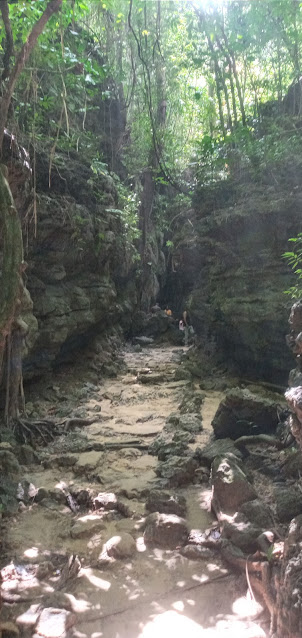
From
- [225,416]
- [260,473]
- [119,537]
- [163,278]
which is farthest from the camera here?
[163,278]

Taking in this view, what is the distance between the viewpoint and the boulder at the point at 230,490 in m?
4.89

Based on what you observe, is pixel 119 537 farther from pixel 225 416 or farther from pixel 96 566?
pixel 225 416

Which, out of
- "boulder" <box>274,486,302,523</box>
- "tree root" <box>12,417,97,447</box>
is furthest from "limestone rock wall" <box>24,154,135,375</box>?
"boulder" <box>274,486,302,523</box>

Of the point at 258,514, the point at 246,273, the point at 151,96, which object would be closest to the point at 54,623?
the point at 258,514

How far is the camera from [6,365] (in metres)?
7.86

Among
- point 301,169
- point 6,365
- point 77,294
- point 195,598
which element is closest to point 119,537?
point 195,598

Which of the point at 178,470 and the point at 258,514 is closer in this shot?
the point at 258,514

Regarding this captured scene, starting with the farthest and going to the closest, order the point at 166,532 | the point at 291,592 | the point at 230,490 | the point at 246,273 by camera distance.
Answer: the point at 246,273, the point at 230,490, the point at 166,532, the point at 291,592

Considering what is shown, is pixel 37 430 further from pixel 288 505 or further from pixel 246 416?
pixel 288 505

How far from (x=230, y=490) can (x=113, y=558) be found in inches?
61.7

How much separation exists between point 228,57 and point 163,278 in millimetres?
13465

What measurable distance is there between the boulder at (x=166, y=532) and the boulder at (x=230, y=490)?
0.51 meters

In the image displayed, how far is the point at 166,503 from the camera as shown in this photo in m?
5.21

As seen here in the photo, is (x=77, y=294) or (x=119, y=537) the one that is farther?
(x=77, y=294)
